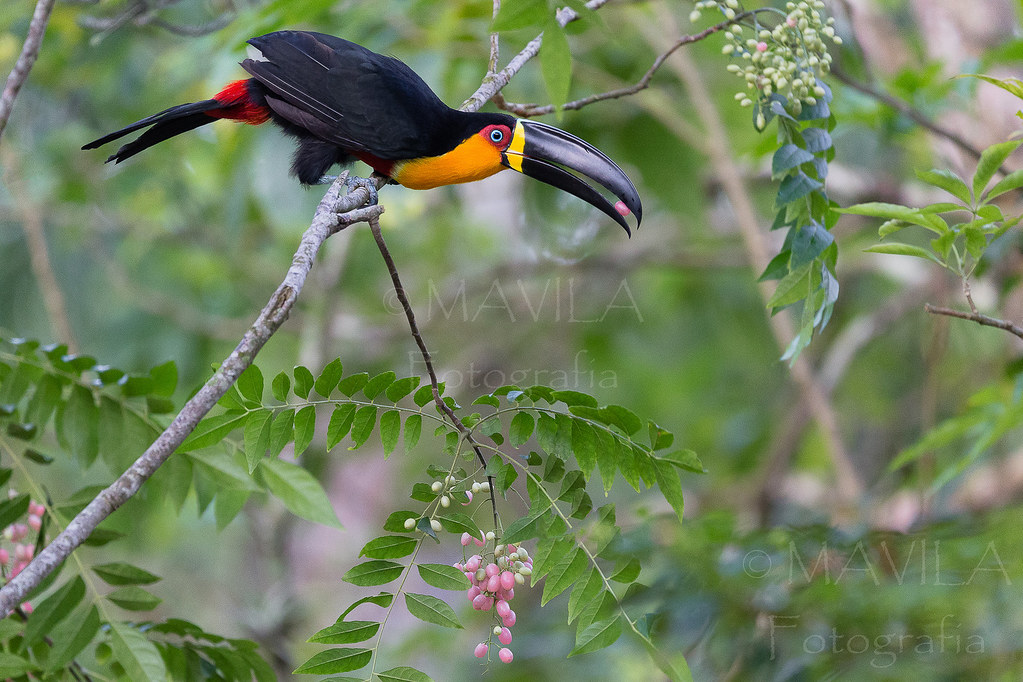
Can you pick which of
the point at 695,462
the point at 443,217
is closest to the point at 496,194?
the point at 443,217

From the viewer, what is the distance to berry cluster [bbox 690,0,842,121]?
4.84 feet

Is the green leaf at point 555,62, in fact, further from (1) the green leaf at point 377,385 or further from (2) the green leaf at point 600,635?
(2) the green leaf at point 600,635

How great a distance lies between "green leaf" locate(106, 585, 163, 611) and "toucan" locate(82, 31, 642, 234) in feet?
2.54

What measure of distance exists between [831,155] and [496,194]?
4701mm

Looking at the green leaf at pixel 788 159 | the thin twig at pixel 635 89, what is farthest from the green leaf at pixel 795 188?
the thin twig at pixel 635 89

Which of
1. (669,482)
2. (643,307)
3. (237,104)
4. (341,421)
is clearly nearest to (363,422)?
(341,421)

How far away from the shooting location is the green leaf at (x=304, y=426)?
1378 mm

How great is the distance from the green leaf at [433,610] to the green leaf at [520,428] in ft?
0.86

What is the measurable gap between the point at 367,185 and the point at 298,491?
581 millimetres

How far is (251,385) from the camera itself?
136 centimetres

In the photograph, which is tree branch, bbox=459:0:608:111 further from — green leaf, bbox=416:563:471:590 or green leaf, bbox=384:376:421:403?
green leaf, bbox=416:563:471:590

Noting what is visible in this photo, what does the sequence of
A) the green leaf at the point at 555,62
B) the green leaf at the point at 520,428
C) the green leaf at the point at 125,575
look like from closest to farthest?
the green leaf at the point at 555,62
the green leaf at the point at 520,428
the green leaf at the point at 125,575

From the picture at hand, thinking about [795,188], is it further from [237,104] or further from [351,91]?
[237,104]

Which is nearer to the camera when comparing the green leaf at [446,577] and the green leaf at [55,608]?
the green leaf at [446,577]
